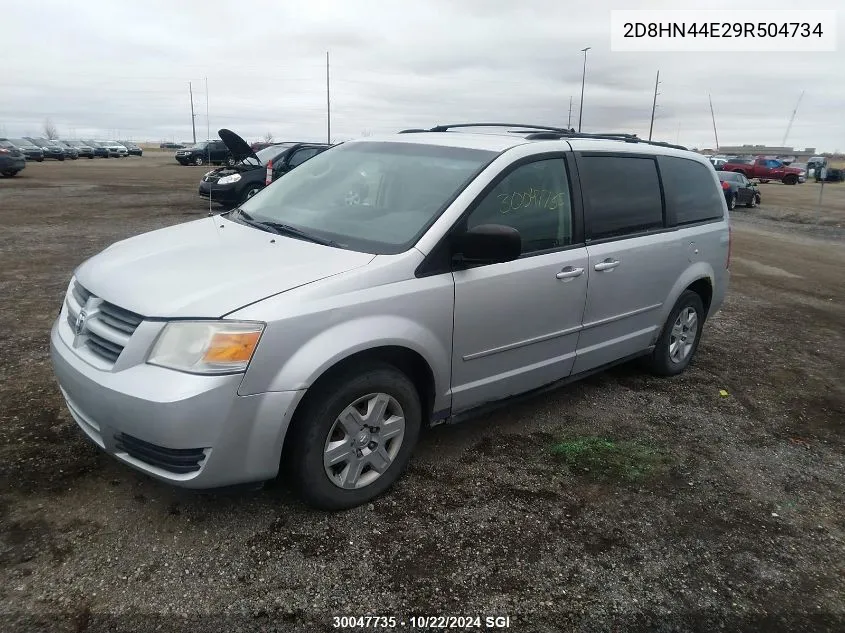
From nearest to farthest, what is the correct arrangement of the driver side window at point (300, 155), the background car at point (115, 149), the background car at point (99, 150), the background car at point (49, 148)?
the driver side window at point (300, 155) → the background car at point (49, 148) → the background car at point (99, 150) → the background car at point (115, 149)

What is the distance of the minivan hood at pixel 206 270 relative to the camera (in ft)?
8.83

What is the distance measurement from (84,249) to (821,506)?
9258 mm

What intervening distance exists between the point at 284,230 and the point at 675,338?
127 inches

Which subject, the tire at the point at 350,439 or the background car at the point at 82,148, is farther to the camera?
the background car at the point at 82,148

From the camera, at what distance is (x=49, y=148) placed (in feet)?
140

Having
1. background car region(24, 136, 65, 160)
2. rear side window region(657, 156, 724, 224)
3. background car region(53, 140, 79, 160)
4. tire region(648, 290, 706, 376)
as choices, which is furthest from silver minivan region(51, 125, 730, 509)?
background car region(53, 140, 79, 160)

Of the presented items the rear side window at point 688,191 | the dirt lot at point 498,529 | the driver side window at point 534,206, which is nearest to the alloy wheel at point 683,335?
the dirt lot at point 498,529

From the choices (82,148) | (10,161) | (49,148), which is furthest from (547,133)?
(82,148)

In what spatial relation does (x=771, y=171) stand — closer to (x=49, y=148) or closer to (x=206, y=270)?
(x=206, y=270)

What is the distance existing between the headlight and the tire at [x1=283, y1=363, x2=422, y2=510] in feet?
1.27

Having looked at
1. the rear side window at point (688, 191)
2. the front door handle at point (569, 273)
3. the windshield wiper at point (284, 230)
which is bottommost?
the front door handle at point (569, 273)

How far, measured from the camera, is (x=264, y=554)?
9.06ft

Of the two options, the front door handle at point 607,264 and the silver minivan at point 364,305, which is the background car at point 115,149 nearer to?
the silver minivan at point 364,305

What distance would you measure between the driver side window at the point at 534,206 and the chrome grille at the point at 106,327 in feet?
5.51
